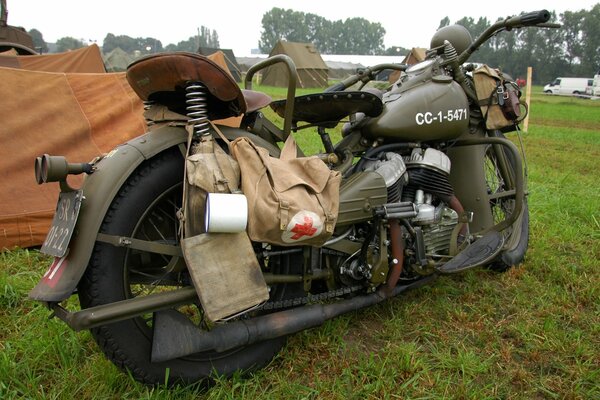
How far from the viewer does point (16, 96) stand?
371 centimetres

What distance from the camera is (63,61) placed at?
21.8 ft

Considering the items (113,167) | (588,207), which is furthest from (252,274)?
(588,207)

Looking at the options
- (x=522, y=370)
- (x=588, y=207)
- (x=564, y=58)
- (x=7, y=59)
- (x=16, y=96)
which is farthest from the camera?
(x=564, y=58)

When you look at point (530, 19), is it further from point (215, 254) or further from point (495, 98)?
point (215, 254)

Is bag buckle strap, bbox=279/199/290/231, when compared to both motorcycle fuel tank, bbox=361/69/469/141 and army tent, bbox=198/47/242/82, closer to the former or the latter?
motorcycle fuel tank, bbox=361/69/469/141

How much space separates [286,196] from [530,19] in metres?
1.72

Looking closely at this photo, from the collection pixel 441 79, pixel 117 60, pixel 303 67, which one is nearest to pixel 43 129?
pixel 441 79

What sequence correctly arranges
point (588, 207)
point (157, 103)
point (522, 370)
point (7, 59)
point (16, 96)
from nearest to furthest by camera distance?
point (157, 103)
point (522, 370)
point (16, 96)
point (588, 207)
point (7, 59)

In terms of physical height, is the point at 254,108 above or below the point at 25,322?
above

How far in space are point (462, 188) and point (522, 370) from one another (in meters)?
1.20

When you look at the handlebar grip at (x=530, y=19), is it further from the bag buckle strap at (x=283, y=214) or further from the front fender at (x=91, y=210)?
the front fender at (x=91, y=210)

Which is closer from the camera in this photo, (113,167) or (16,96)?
(113,167)

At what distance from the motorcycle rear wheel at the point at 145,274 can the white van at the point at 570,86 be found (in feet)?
154

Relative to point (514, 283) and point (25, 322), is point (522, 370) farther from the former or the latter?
point (25, 322)
